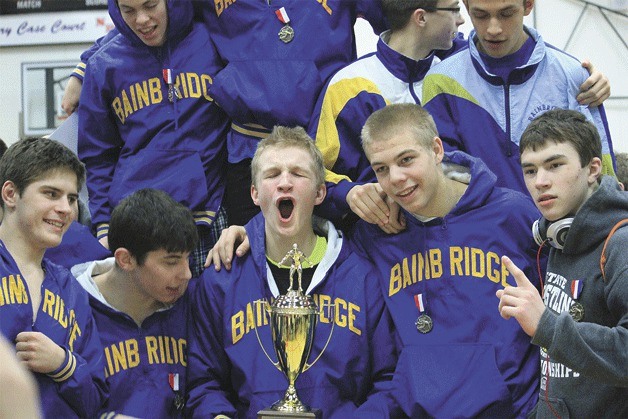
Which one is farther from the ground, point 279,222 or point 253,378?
point 279,222

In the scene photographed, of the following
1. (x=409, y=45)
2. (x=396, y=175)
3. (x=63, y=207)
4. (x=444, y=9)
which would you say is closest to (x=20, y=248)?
(x=63, y=207)

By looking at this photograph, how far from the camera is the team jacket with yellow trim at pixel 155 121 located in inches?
130

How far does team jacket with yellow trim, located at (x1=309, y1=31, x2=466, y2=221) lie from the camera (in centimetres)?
315

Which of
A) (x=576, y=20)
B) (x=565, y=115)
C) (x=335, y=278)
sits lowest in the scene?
(x=335, y=278)

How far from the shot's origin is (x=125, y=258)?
2914mm

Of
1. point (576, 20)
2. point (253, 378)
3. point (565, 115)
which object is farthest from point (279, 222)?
point (576, 20)

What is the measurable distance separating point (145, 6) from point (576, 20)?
5539 mm

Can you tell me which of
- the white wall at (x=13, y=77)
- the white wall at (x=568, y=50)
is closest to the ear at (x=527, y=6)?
the white wall at (x=568, y=50)

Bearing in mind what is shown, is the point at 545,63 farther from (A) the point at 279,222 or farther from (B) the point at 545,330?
(B) the point at 545,330

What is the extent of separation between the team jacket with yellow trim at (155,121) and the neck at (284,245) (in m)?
0.47

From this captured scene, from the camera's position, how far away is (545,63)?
3078mm

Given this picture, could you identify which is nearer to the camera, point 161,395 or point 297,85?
point 161,395

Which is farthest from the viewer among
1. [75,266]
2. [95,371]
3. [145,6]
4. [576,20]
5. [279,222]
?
[576,20]

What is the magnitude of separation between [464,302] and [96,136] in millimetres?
1593
